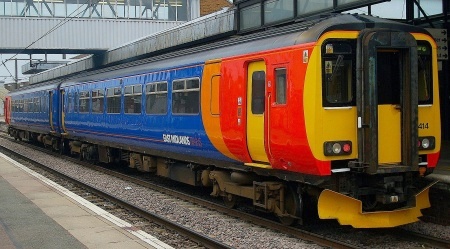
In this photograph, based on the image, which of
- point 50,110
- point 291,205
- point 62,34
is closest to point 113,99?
Result: point 291,205

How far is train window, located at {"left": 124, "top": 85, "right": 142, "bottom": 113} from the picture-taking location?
14.1 m

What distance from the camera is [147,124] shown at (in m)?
13.5

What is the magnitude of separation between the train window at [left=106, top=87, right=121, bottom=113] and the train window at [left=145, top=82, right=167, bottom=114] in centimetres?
→ 239

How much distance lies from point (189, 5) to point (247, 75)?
2753 centimetres

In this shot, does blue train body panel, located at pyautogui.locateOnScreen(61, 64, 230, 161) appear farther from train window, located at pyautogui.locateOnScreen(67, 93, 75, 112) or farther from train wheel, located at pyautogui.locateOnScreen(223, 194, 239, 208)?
train wheel, located at pyautogui.locateOnScreen(223, 194, 239, 208)

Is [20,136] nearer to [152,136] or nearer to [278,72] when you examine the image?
[152,136]

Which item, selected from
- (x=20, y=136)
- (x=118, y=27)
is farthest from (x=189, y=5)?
(x=20, y=136)

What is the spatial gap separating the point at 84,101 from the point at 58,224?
10897 millimetres

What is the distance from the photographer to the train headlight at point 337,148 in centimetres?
771

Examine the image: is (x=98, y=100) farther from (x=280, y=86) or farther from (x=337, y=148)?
(x=337, y=148)

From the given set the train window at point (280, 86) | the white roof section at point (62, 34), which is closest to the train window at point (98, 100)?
the train window at point (280, 86)

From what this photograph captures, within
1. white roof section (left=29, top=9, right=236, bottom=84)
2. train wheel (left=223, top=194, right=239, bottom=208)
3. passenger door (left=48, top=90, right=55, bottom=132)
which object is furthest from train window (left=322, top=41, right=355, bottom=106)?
passenger door (left=48, top=90, right=55, bottom=132)

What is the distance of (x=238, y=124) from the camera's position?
375 inches

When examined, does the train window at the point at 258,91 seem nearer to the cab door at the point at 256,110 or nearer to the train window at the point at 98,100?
the cab door at the point at 256,110
